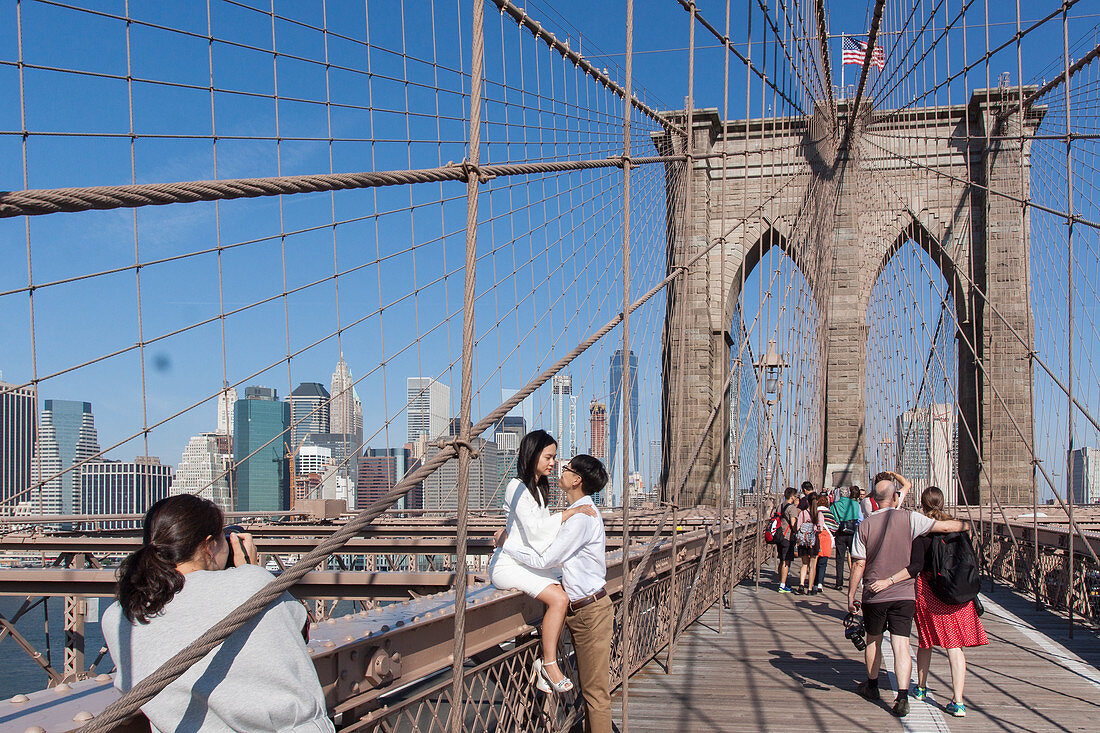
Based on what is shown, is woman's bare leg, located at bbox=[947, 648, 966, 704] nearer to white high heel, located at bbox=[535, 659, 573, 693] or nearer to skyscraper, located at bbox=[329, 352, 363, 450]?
white high heel, located at bbox=[535, 659, 573, 693]

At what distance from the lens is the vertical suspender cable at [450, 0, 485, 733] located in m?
2.12

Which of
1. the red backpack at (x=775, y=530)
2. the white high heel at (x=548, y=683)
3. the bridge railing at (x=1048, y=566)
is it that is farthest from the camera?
the red backpack at (x=775, y=530)

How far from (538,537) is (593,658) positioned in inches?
19.1

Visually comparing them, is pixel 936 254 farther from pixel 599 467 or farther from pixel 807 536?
pixel 599 467

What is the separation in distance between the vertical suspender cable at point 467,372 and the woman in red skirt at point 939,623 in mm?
2531

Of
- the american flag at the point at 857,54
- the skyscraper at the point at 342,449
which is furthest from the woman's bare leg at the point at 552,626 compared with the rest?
the american flag at the point at 857,54

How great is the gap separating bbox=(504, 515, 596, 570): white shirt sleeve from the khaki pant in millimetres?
257

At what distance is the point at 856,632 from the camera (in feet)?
14.5

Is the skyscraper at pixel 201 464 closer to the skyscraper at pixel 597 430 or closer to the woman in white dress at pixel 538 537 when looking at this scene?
the woman in white dress at pixel 538 537

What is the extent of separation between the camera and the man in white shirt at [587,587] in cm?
284

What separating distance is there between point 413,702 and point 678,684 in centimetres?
262

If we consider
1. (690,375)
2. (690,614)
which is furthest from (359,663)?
(690,375)

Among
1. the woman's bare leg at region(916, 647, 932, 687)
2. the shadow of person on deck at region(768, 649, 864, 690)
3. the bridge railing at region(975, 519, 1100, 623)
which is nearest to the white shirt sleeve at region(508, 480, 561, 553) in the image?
the woman's bare leg at region(916, 647, 932, 687)

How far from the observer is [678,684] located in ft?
14.9
